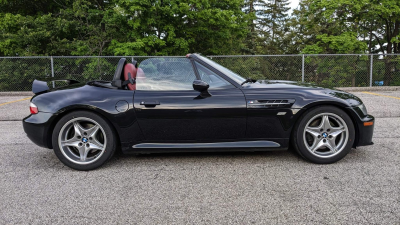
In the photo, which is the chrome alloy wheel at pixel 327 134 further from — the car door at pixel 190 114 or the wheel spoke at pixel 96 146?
the wheel spoke at pixel 96 146

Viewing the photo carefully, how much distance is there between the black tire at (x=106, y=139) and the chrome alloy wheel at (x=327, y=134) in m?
2.25

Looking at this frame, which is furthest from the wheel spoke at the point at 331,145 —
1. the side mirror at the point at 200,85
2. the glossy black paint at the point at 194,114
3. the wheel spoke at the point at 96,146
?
the wheel spoke at the point at 96,146

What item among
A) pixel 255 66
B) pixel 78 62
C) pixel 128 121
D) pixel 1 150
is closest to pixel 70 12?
Answer: pixel 78 62

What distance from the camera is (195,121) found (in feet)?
11.1

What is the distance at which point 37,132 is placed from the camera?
3438 mm

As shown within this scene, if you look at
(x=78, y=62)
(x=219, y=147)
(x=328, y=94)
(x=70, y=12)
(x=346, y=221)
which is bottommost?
(x=346, y=221)

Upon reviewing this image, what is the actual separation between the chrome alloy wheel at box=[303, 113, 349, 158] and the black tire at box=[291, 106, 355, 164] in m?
0.03

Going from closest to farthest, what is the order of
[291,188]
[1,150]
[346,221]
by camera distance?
[346,221] → [291,188] → [1,150]

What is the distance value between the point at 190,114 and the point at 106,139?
39.8 inches

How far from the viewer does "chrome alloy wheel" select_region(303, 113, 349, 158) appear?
3424mm

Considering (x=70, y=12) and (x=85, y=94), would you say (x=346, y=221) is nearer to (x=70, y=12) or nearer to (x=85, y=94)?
(x=85, y=94)

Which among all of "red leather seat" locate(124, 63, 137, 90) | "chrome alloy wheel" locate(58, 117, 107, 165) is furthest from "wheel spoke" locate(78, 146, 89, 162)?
"red leather seat" locate(124, 63, 137, 90)

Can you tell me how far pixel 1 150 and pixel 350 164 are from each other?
15.5 feet

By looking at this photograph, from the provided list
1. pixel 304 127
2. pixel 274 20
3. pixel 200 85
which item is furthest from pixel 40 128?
pixel 274 20
